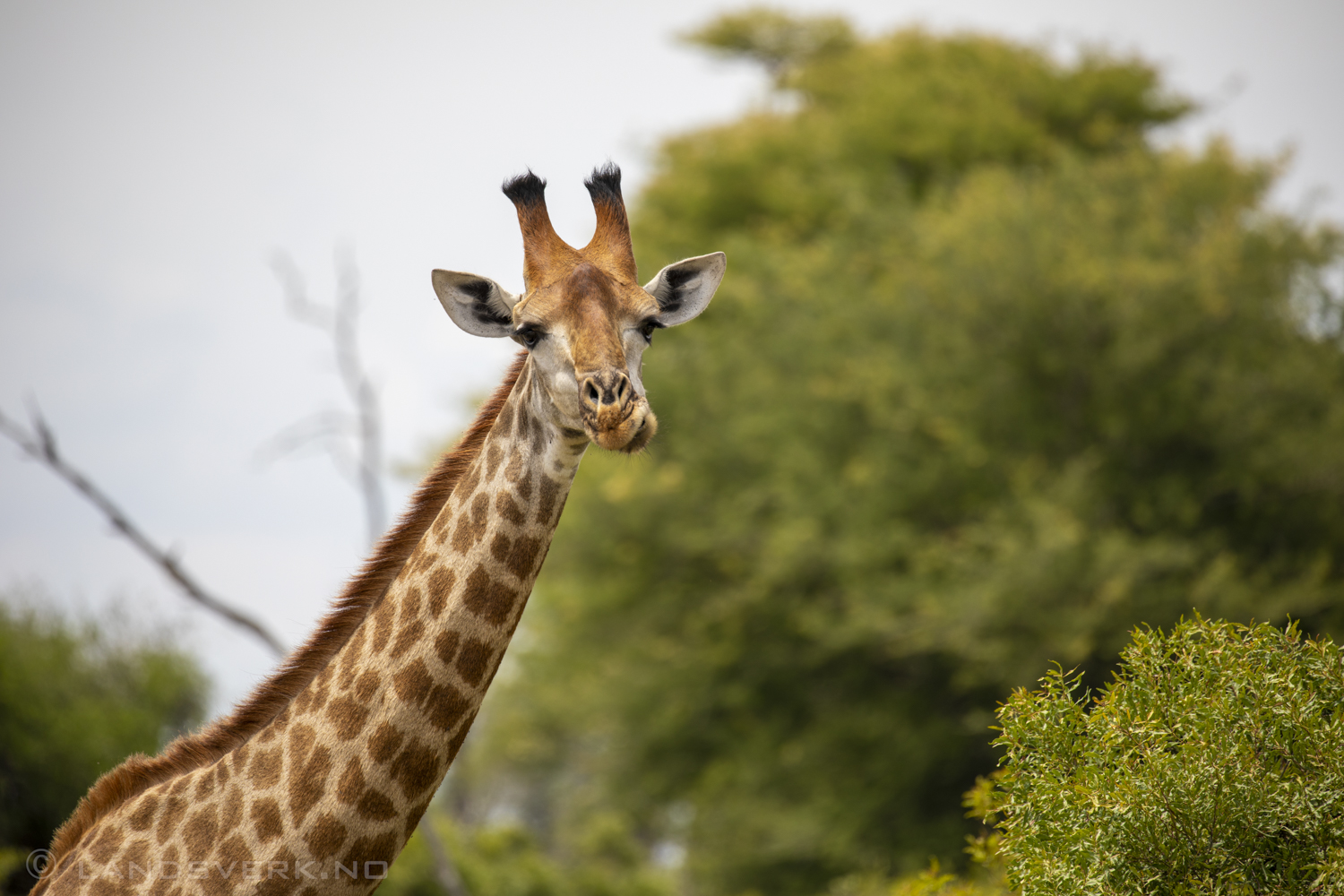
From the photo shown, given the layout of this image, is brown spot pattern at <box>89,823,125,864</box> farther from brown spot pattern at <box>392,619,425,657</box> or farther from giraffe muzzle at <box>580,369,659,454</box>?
giraffe muzzle at <box>580,369,659,454</box>

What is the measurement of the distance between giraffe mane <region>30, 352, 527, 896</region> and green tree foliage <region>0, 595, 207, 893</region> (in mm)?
8426

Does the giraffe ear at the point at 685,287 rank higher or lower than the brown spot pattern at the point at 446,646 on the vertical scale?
higher

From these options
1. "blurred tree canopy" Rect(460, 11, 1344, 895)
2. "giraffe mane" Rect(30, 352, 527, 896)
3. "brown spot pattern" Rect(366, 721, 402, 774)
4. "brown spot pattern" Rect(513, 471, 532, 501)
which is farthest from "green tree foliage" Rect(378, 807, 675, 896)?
"brown spot pattern" Rect(513, 471, 532, 501)

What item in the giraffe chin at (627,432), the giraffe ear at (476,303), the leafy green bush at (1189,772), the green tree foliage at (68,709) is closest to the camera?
the giraffe chin at (627,432)

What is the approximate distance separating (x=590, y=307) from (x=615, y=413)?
0.50 metres

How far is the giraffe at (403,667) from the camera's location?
12.3 feet

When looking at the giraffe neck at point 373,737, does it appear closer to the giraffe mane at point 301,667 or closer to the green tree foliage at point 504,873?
the giraffe mane at point 301,667

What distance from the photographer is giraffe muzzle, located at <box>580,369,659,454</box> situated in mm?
3422

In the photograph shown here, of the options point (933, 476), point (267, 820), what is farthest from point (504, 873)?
point (267, 820)

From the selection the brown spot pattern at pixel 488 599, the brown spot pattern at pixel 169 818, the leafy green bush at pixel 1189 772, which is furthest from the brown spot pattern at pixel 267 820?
the leafy green bush at pixel 1189 772

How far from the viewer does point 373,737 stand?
3.79m

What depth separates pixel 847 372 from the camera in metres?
19.6

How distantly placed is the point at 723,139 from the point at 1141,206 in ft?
35.0

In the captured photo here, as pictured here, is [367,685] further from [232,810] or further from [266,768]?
[232,810]
